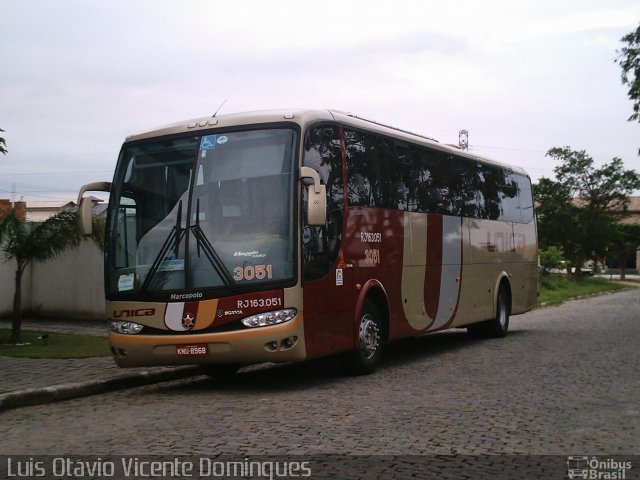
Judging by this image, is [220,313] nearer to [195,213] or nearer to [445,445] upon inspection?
[195,213]

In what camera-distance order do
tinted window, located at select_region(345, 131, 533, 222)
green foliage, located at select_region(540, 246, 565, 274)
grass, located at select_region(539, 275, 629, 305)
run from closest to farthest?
tinted window, located at select_region(345, 131, 533, 222), grass, located at select_region(539, 275, 629, 305), green foliage, located at select_region(540, 246, 565, 274)

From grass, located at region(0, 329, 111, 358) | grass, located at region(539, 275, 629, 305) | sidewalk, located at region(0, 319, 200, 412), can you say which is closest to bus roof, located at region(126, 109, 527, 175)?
sidewalk, located at region(0, 319, 200, 412)

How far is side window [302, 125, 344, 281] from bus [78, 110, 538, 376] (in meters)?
0.02

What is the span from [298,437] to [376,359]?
4816 mm

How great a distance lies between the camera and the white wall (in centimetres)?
1947

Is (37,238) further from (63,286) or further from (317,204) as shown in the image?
(317,204)

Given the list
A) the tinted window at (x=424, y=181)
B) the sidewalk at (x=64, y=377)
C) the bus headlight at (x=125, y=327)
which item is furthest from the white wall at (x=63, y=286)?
the bus headlight at (x=125, y=327)

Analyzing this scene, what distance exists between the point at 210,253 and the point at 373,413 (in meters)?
2.92

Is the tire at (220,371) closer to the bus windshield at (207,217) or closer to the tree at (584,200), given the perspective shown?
the bus windshield at (207,217)

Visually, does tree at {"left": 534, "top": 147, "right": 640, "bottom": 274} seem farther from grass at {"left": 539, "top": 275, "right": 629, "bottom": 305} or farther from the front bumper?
the front bumper

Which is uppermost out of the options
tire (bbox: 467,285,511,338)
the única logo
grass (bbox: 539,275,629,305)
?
the única logo

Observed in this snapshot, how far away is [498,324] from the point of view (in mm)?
17500

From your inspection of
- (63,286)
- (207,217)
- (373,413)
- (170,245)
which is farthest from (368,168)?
(63,286)

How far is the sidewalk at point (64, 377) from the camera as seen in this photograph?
31.4 ft
